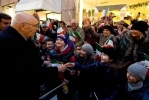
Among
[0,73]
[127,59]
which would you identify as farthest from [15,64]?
[127,59]

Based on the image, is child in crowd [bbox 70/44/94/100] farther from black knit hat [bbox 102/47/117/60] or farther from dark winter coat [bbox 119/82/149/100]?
dark winter coat [bbox 119/82/149/100]

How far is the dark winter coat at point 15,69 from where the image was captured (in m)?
1.81

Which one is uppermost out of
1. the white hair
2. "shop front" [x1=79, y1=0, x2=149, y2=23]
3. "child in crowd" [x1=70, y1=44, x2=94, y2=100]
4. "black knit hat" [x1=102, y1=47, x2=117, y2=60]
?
"shop front" [x1=79, y1=0, x2=149, y2=23]

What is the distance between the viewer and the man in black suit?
71.4 inches

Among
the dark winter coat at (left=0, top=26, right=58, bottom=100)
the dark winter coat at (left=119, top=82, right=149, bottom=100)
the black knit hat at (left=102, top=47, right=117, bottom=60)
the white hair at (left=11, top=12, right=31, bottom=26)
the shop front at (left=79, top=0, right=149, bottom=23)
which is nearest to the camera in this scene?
the dark winter coat at (left=0, top=26, right=58, bottom=100)

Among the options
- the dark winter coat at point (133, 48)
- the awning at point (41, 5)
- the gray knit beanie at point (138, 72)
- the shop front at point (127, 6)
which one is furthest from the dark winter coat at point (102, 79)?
the awning at point (41, 5)

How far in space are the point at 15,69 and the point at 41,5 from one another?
8061mm

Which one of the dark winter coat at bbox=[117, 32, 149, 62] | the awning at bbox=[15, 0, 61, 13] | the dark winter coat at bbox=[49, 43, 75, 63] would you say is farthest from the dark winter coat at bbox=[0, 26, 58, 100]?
the awning at bbox=[15, 0, 61, 13]

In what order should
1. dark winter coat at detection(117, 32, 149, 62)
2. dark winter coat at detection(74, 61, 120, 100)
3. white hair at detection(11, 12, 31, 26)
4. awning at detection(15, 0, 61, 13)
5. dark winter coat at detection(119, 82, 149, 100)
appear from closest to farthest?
1. white hair at detection(11, 12, 31, 26)
2. dark winter coat at detection(119, 82, 149, 100)
3. dark winter coat at detection(74, 61, 120, 100)
4. dark winter coat at detection(117, 32, 149, 62)
5. awning at detection(15, 0, 61, 13)

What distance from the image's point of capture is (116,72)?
9.87 feet

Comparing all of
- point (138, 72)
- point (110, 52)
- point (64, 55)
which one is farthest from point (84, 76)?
point (138, 72)

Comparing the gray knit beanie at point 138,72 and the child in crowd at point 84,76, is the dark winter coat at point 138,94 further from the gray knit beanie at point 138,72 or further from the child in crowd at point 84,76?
the child in crowd at point 84,76

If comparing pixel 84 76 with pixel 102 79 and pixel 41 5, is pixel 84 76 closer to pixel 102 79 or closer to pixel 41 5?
pixel 102 79

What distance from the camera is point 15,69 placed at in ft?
5.99
